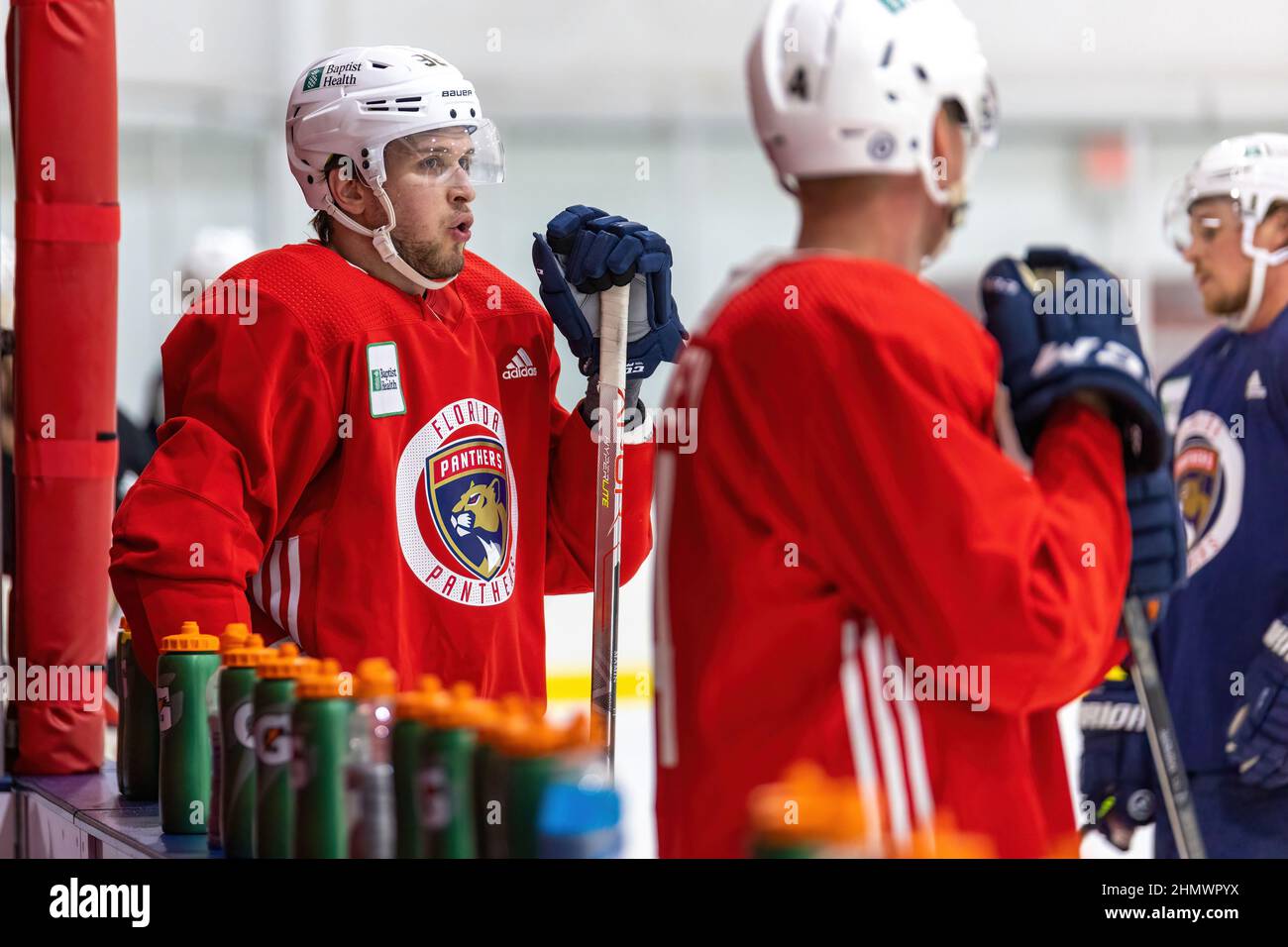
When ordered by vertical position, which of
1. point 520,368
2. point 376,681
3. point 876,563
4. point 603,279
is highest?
point 603,279

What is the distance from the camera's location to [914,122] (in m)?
1.52

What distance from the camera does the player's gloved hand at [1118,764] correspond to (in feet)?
10.3

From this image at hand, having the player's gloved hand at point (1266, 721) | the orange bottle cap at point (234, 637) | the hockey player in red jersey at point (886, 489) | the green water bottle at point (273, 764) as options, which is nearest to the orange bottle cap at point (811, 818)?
the hockey player in red jersey at point (886, 489)

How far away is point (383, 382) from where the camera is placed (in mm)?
2438

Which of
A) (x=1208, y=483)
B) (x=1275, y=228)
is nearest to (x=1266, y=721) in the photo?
(x=1208, y=483)

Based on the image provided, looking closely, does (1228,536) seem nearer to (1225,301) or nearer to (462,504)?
(1225,301)

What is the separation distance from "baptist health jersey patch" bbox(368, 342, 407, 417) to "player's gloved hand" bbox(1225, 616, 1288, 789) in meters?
1.48

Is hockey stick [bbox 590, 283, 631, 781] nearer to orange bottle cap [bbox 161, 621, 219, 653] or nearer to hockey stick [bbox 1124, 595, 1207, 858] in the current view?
orange bottle cap [bbox 161, 621, 219, 653]

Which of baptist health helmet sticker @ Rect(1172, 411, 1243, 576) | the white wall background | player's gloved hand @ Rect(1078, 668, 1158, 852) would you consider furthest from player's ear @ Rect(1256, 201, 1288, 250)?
the white wall background

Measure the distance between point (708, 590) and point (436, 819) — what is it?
0.30m

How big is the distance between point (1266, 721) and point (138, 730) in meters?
1.75

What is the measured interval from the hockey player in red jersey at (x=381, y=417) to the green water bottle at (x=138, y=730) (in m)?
0.14

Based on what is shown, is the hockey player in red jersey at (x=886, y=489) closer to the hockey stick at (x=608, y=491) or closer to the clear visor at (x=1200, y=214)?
the hockey stick at (x=608, y=491)
